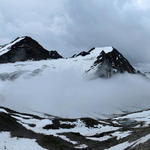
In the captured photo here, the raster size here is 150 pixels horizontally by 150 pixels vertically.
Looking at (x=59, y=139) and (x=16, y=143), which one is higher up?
(x=16, y=143)

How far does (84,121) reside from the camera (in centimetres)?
7569

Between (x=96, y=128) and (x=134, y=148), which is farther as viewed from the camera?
(x=96, y=128)

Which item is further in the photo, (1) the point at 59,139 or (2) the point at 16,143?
(1) the point at 59,139

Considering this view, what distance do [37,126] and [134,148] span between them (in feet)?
109

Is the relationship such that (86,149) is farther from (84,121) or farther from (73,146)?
(84,121)

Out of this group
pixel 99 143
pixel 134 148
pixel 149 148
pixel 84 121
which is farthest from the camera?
pixel 84 121

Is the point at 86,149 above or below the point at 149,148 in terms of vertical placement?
below

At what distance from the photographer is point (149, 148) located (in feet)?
92.2

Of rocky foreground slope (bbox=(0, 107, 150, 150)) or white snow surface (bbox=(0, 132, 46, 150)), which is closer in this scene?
white snow surface (bbox=(0, 132, 46, 150))

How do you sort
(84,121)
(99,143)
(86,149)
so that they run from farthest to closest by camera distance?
(84,121) < (99,143) < (86,149)

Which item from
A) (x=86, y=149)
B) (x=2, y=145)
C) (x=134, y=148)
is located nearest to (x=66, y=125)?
(x=86, y=149)

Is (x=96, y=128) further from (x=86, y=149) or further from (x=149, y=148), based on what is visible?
(x=149, y=148)

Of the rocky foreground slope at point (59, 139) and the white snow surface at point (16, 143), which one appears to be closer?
the white snow surface at point (16, 143)

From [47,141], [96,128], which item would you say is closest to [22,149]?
[47,141]
